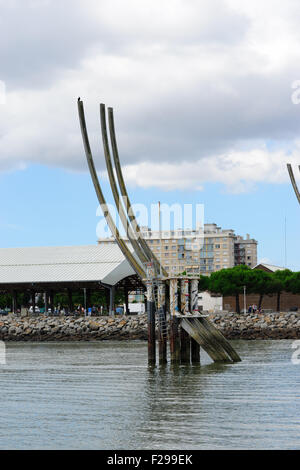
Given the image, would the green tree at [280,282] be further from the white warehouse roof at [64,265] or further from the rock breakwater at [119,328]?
the rock breakwater at [119,328]

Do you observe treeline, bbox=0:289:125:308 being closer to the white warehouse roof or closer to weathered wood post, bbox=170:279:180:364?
the white warehouse roof

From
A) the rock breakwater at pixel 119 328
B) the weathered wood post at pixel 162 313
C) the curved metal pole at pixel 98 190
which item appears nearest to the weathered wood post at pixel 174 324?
the weathered wood post at pixel 162 313

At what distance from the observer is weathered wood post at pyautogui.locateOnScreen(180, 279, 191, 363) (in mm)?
29938

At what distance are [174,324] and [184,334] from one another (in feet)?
3.49

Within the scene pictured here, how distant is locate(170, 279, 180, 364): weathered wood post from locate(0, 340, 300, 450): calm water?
0.65 m

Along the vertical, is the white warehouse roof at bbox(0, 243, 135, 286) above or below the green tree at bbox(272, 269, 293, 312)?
above

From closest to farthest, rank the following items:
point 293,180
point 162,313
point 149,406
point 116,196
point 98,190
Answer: point 149,406 < point 162,313 < point 116,196 < point 98,190 < point 293,180

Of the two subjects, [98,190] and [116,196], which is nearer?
[116,196]

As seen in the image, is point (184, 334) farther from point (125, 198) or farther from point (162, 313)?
point (125, 198)

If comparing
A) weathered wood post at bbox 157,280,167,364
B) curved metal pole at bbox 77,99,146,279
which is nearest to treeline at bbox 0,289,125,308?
curved metal pole at bbox 77,99,146,279

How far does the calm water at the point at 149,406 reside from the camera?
16.1 meters

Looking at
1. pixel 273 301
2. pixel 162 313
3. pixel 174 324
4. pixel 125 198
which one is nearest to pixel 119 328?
pixel 125 198

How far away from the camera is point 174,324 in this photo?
29.7 metres
